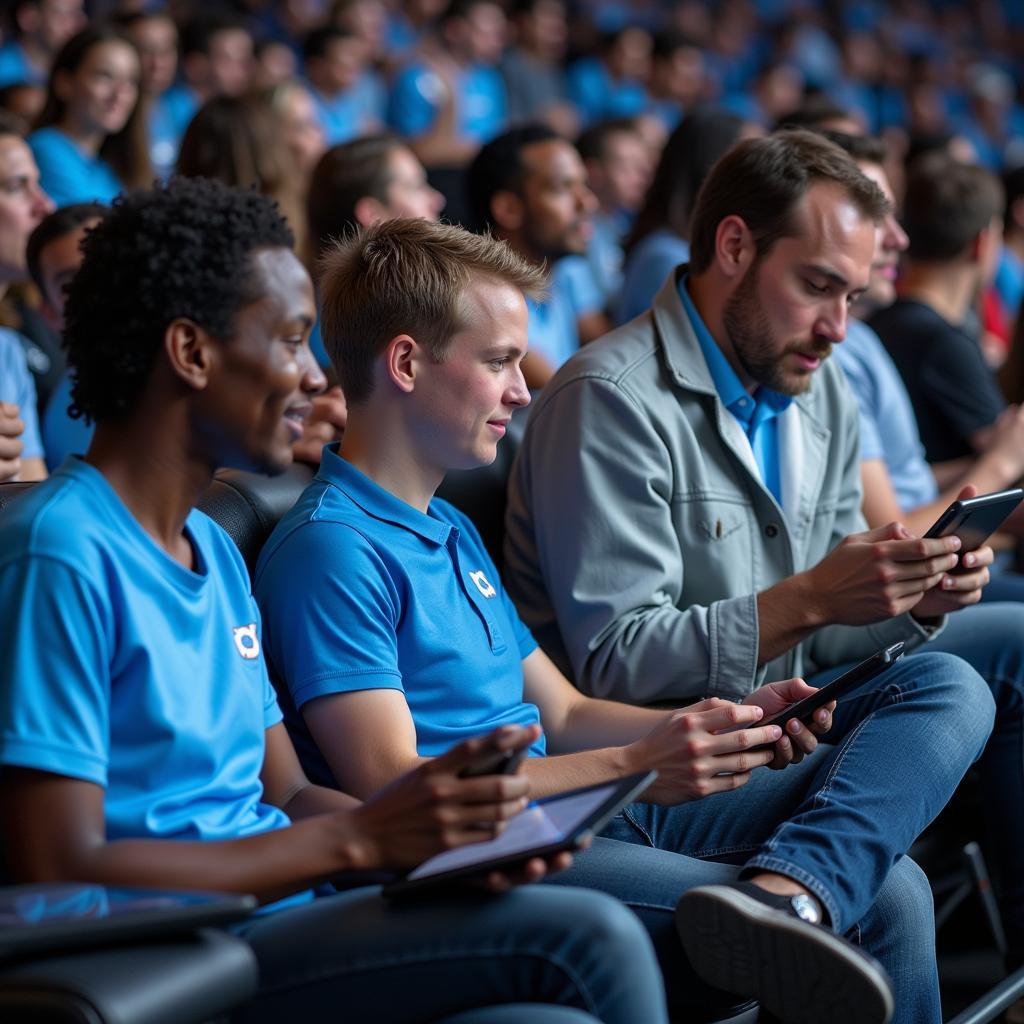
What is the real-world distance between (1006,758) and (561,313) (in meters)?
2.14

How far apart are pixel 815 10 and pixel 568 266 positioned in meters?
6.31

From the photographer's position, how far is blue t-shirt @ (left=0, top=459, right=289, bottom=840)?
1.07 m

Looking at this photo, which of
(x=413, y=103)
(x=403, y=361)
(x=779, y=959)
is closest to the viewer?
(x=779, y=959)

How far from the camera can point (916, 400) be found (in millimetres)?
2951

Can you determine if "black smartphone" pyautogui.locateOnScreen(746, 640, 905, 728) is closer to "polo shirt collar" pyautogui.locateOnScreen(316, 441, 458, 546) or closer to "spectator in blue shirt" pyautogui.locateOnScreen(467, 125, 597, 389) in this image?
"polo shirt collar" pyautogui.locateOnScreen(316, 441, 458, 546)

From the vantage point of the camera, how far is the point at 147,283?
1166 mm

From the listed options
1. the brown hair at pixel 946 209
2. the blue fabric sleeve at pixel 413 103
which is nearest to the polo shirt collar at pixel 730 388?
the brown hair at pixel 946 209

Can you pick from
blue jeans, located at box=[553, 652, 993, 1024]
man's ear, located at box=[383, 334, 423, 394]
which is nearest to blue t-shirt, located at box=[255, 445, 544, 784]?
man's ear, located at box=[383, 334, 423, 394]

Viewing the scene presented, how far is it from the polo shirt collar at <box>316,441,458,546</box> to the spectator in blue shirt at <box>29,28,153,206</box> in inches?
93.3

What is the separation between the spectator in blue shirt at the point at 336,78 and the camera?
562 centimetres

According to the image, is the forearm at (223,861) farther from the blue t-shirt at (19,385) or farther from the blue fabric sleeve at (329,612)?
the blue t-shirt at (19,385)

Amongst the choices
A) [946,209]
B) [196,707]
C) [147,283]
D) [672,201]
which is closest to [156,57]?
[672,201]

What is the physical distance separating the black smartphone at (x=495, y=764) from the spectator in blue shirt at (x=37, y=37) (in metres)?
4.37

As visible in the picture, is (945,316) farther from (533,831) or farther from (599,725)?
(533,831)
